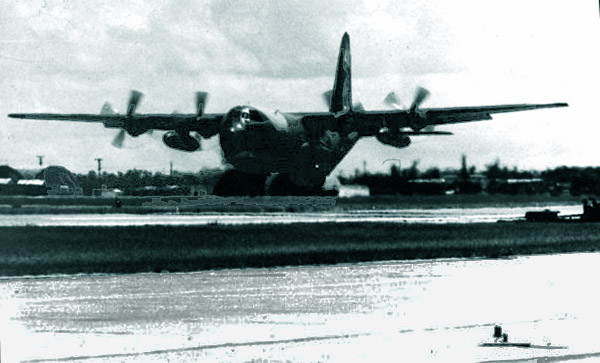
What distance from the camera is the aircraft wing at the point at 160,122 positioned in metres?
52.2

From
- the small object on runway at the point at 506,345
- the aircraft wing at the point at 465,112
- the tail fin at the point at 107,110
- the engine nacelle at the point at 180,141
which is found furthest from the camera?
the tail fin at the point at 107,110

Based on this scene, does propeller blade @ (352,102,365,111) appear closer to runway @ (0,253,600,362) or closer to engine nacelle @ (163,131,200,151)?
engine nacelle @ (163,131,200,151)

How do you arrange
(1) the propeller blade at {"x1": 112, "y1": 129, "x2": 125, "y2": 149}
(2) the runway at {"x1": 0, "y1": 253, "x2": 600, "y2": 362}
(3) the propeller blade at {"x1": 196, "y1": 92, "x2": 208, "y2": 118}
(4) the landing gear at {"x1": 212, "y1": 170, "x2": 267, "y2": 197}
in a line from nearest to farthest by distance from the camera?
(2) the runway at {"x1": 0, "y1": 253, "x2": 600, "y2": 362}, (1) the propeller blade at {"x1": 112, "y1": 129, "x2": 125, "y2": 149}, (4) the landing gear at {"x1": 212, "y1": 170, "x2": 267, "y2": 197}, (3) the propeller blade at {"x1": 196, "y1": 92, "x2": 208, "y2": 118}

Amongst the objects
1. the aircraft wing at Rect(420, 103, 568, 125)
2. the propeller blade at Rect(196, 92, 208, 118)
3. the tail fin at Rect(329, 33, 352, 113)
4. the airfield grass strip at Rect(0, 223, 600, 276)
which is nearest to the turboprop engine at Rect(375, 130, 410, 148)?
the aircraft wing at Rect(420, 103, 568, 125)

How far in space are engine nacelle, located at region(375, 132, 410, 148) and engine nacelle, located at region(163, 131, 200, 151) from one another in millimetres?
9489

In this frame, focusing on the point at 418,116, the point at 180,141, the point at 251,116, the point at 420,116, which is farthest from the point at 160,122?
the point at 420,116

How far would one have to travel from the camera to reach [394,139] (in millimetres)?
50688

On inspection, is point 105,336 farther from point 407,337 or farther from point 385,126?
point 385,126

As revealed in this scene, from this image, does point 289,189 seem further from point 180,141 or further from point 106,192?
point 106,192

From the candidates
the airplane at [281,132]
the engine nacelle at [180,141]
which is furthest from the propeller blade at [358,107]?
the engine nacelle at [180,141]

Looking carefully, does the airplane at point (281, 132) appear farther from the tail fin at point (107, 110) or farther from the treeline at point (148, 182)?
the treeline at point (148, 182)

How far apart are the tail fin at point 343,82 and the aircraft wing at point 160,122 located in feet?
34.4

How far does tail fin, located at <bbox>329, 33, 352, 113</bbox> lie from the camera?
62.5 meters

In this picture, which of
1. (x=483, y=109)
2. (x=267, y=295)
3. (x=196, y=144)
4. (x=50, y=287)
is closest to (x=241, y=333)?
(x=267, y=295)
